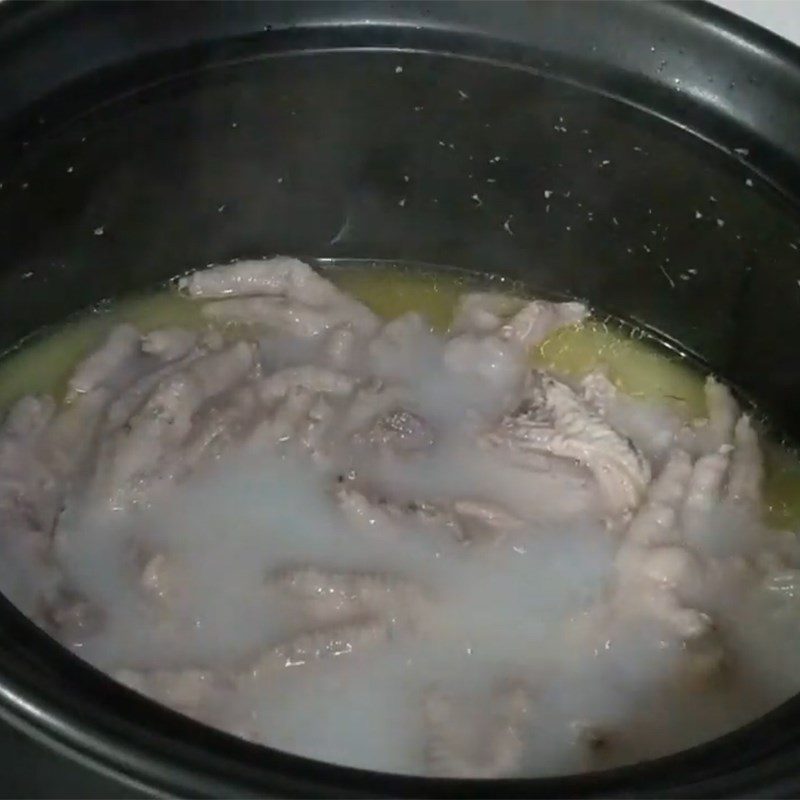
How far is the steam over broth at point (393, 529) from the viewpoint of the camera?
928mm

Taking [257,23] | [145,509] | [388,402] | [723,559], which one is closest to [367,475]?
[388,402]

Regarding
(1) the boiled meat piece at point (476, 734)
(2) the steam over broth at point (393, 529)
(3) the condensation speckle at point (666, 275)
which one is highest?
(3) the condensation speckle at point (666, 275)

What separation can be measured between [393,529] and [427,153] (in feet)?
1.36

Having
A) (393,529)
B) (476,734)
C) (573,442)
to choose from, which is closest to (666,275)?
(573,442)

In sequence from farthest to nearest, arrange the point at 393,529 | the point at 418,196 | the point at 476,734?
the point at 418,196 → the point at 393,529 → the point at 476,734

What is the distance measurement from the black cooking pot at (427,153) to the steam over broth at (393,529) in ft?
0.22

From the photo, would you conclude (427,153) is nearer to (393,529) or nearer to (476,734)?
(393,529)

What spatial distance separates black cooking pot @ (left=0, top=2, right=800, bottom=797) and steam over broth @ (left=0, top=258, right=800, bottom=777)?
7 cm

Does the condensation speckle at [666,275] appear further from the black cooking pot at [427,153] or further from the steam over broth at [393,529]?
the steam over broth at [393,529]

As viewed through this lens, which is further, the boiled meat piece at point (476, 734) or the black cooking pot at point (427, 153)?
the black cooking pot at point (427, 153)

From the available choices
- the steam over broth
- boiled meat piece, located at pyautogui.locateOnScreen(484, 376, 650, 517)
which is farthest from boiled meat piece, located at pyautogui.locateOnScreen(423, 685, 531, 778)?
boiled meat piece, located at pyautogui.locateOnScreen(484, 376, 650, 517)

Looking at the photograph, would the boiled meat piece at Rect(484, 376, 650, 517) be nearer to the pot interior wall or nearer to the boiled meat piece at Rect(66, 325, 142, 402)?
the pot interior wall

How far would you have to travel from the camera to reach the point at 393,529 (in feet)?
3.44

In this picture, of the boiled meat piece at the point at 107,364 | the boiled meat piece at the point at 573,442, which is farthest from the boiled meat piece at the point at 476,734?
the boiled meat piece at the point at 107,364
